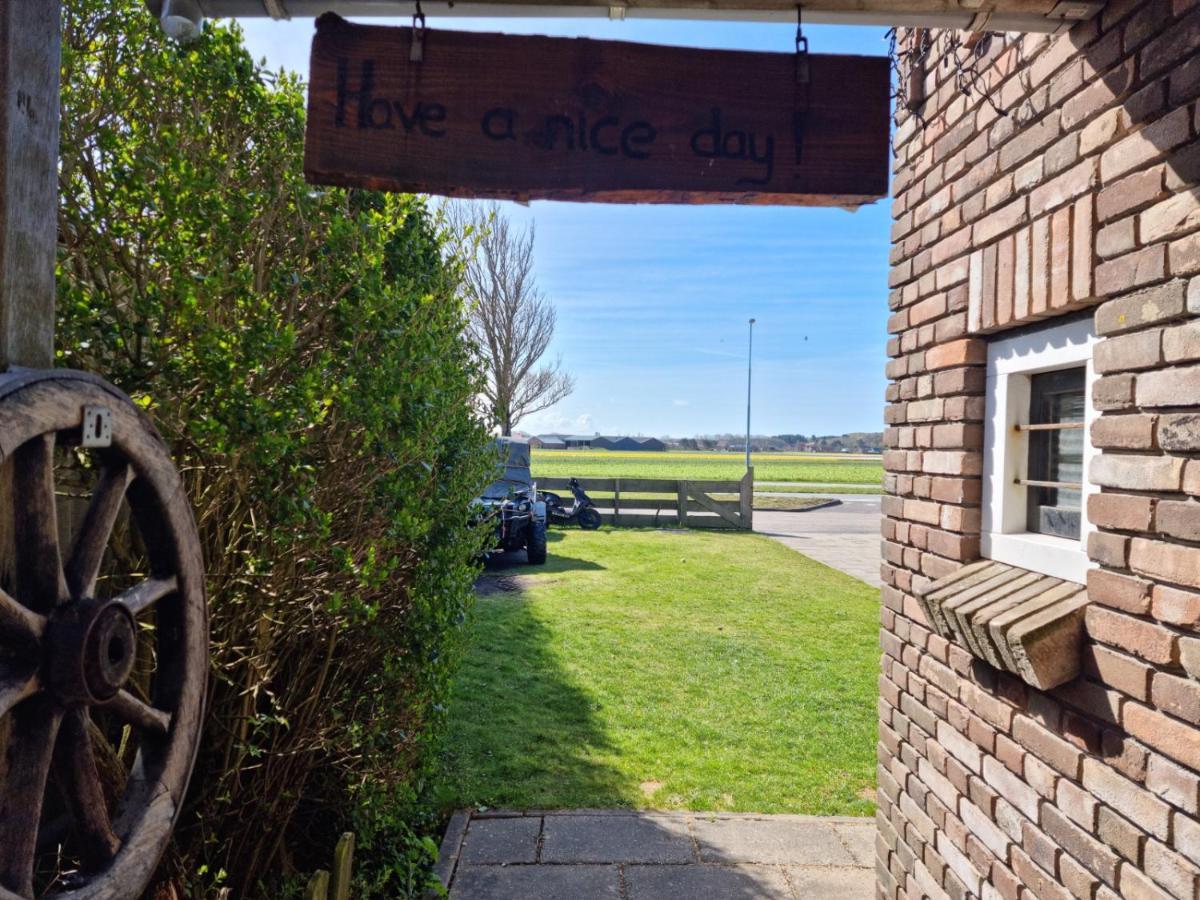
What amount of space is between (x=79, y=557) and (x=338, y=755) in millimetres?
1965

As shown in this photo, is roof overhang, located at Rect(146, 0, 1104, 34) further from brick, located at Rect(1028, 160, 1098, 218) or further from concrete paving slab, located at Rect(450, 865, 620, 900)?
concrete paving slab, located at Rect(450, 865, 620, 900)

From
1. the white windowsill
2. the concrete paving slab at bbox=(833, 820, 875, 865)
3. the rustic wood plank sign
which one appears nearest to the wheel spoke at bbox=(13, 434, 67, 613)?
the rustic wood plank sign

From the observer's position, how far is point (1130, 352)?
1783 millimetres

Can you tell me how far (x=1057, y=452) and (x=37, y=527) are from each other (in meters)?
2.52

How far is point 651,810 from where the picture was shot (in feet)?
14.5

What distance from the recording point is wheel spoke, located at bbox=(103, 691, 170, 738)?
162cm

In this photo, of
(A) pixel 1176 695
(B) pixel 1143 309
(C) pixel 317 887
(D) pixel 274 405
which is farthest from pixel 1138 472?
(C) pixel 317 887

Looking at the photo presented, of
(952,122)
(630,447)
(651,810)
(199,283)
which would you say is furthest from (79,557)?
(630,447)

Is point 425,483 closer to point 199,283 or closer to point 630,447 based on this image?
point 199,283

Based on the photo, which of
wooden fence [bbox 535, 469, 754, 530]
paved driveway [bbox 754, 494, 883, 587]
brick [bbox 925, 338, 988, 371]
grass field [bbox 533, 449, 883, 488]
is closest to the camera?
brick [bbox 925, 338, 988, 371]

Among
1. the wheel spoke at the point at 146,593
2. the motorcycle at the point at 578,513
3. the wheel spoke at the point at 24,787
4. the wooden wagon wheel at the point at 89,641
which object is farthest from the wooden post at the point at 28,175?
the motorcycle at the point at 578,513

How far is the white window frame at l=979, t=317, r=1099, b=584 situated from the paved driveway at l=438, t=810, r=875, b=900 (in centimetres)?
207

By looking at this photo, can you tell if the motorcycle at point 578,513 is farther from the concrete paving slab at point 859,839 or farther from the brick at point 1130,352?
the brick at point 1130,352

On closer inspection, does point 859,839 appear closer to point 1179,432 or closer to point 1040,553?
point 1040,553
